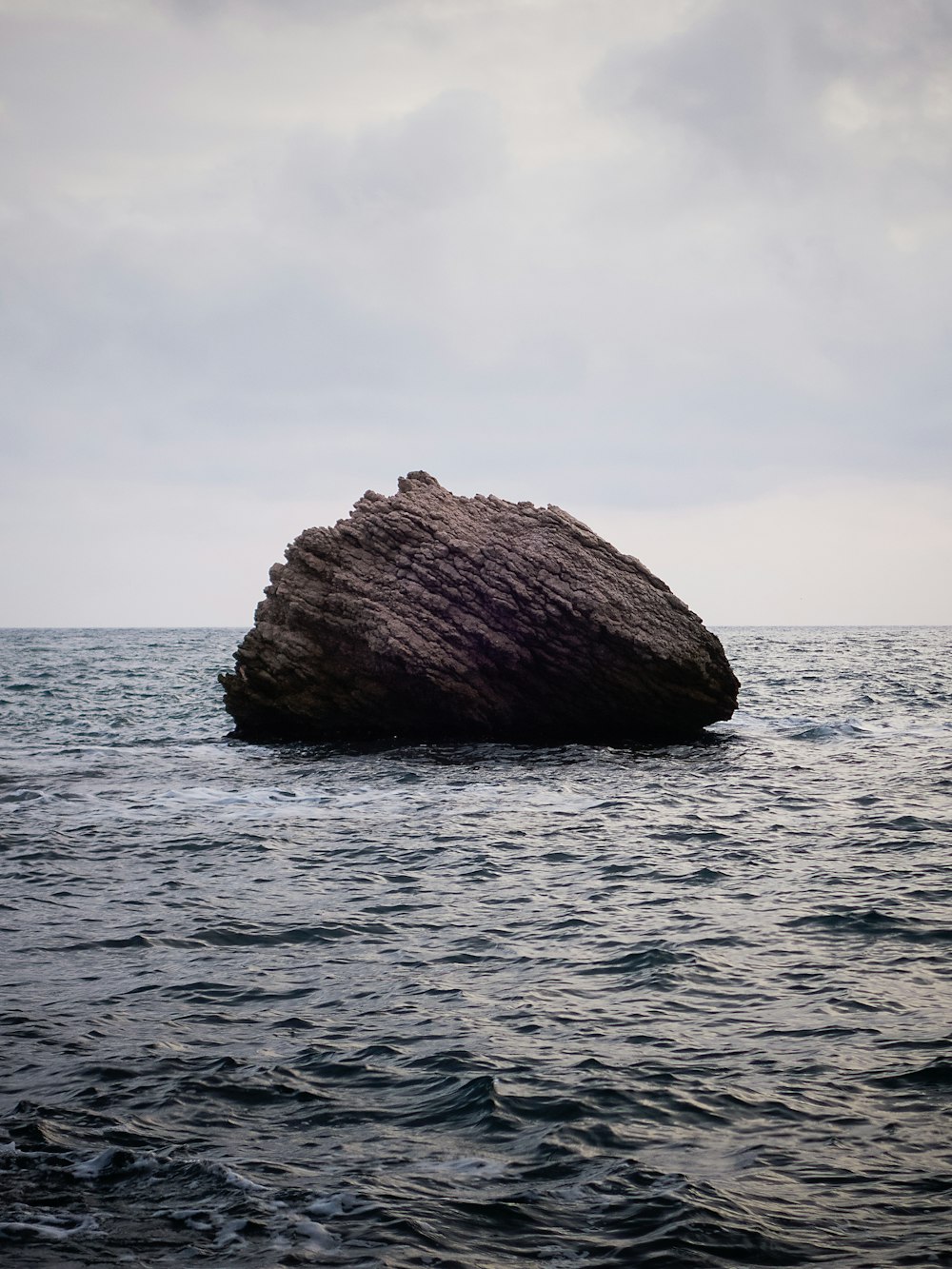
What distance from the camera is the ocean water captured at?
6.08 m

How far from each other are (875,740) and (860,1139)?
22185 mm

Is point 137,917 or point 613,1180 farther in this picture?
point 137,917

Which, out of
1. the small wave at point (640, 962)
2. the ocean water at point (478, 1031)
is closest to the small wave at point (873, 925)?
the ocean water at point (478, 1031)

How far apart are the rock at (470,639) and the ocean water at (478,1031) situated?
6.82 meters

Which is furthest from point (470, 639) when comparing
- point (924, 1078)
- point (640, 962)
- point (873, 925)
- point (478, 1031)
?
point (924, 1078)

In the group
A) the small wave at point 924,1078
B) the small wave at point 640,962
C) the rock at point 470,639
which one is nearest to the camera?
the small wave at point 924,1078

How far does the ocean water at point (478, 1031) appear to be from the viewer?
20.0 feet

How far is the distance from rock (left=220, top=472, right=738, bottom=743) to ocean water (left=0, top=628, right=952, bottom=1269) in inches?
268

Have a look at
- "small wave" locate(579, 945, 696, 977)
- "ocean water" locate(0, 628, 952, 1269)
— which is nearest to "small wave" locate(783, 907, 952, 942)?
"ocean water" locate(0, 628, 952, 1269)

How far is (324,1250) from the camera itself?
18.8 feet

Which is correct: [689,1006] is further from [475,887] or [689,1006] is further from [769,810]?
[769,810]

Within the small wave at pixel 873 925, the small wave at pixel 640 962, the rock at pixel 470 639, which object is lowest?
the small wave at pixel 640 962

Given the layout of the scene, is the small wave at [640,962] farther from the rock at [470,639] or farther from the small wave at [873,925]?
the rock at [470,639]

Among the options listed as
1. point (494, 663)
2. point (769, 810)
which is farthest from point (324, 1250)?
point (494, 663)
